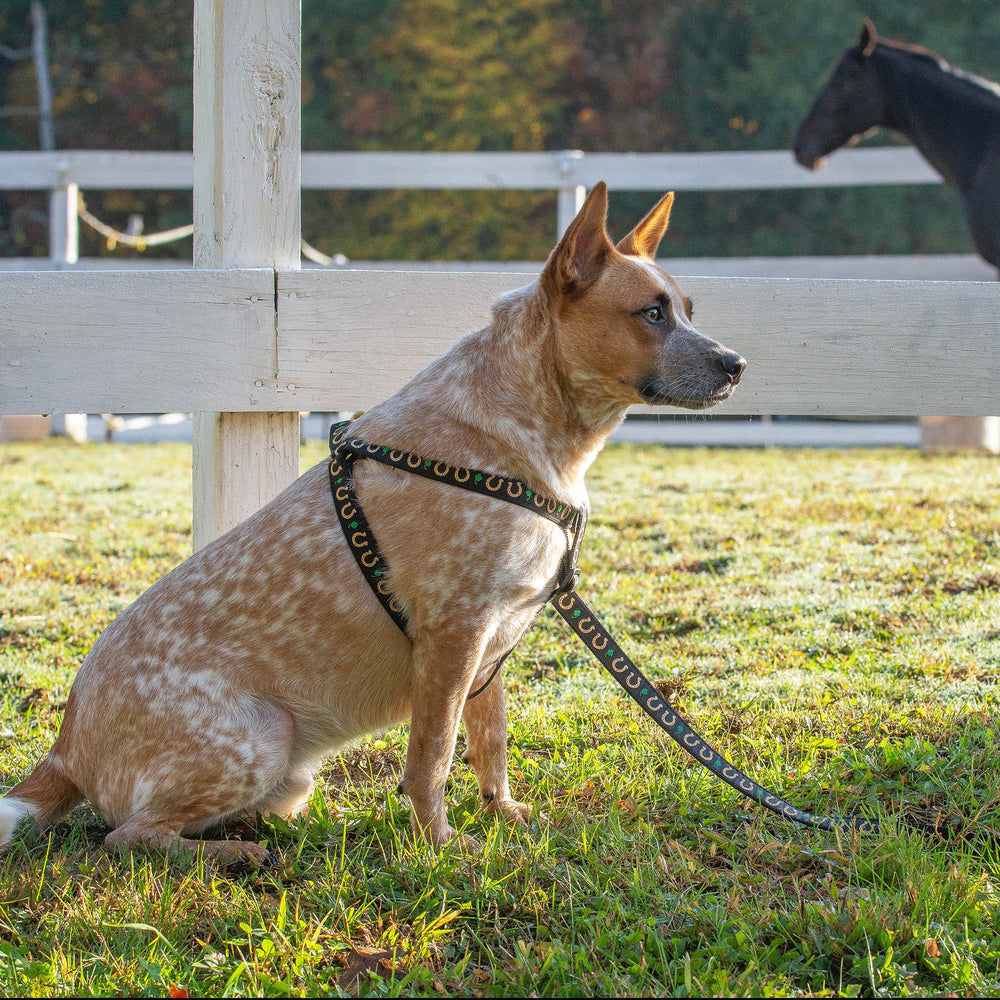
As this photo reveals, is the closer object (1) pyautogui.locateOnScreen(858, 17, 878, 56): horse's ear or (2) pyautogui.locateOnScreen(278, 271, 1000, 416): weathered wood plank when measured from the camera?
(2) pyautogui.locateOnScreen(278, 271, 1000, 416): weathered wood plank

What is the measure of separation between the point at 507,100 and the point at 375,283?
1833cm

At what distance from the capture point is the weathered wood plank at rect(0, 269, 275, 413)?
269 centimetres

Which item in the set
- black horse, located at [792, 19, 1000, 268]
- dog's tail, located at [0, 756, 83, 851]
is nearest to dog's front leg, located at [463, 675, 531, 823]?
dog's tail, located at [0, 756, 83, 851]

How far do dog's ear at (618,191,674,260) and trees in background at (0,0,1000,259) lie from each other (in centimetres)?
1672

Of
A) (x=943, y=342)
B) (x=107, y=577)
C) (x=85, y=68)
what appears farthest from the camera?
(x=85, y=68)

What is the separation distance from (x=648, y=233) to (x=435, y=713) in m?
1.45

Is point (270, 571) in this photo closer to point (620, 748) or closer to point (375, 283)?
point (375, 283)

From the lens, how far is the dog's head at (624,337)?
2535 mm

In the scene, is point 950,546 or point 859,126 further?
point 859,126

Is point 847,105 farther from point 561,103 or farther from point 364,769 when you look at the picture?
point 561,103

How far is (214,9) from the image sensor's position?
9.20 ft

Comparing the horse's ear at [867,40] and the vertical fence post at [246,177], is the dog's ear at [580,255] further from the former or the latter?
the horse's ear at [867,40]

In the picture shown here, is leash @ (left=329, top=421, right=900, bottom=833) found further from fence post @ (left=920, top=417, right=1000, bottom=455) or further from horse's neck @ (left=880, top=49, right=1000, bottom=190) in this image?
fence post @ (left=920, top=417, right=1000, bottom=455)

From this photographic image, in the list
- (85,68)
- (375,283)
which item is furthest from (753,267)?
(85,68)
